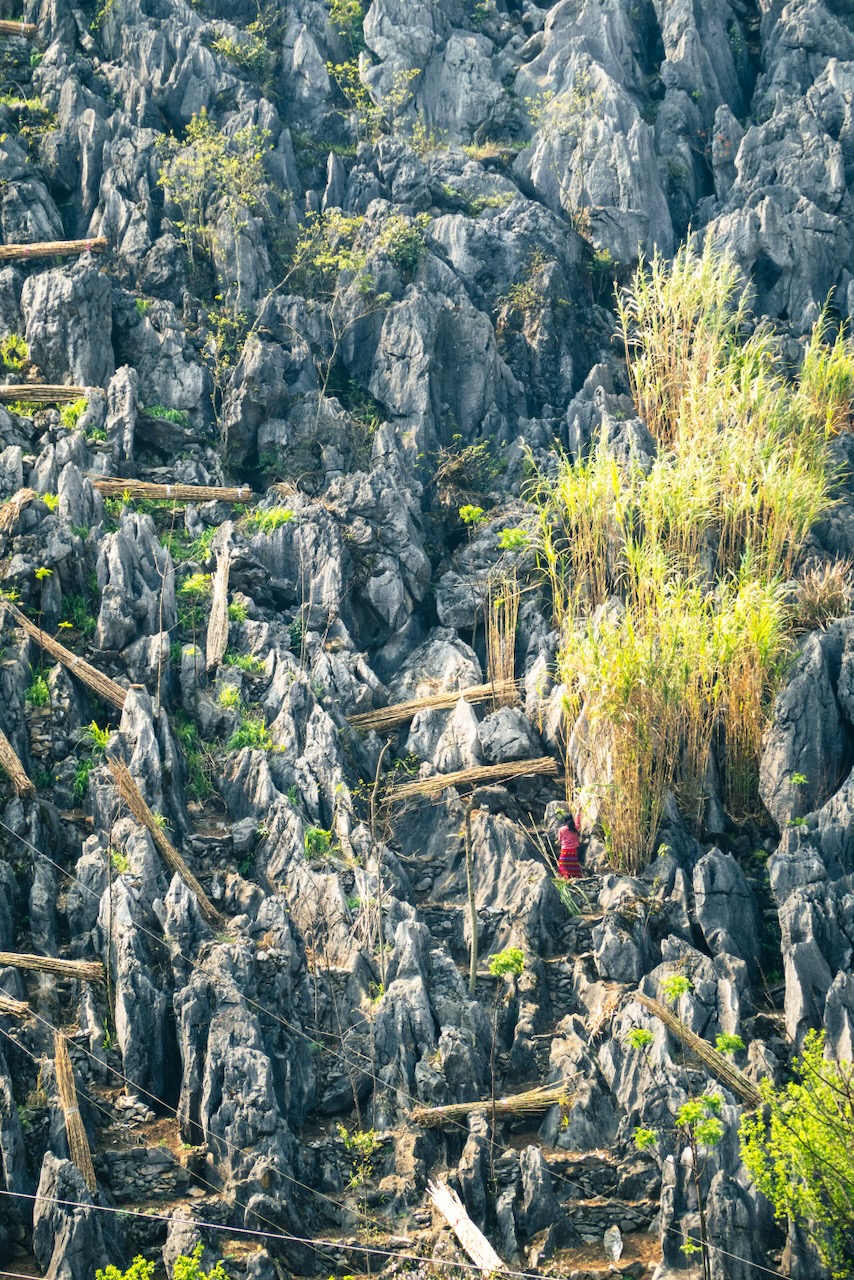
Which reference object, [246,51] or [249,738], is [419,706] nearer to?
[249,738]

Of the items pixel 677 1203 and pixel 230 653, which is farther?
pixel 230 653

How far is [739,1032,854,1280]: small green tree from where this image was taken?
51.1 ft

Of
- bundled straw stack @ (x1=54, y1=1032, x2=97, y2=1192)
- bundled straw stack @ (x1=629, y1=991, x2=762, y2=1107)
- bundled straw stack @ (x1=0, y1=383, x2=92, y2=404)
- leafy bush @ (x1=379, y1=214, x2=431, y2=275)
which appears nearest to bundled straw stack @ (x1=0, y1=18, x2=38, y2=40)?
leafy bush @ (x1=379, y1=214, x2=431, y2=275)

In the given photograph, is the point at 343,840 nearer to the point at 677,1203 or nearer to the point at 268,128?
the point at 677,1203

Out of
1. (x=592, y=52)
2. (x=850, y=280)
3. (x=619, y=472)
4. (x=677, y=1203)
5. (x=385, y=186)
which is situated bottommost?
(x=677, y=1203)

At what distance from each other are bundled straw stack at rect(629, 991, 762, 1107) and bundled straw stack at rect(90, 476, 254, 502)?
9934 mm

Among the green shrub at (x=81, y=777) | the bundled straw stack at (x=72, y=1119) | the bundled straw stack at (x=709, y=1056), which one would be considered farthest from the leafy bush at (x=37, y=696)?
the bundled straw stack at (x=709, y=1056)

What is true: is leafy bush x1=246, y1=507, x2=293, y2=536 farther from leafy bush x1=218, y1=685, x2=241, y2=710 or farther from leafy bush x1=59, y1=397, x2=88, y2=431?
leafy bush x1=218, y1=685, x2=241, y2=710

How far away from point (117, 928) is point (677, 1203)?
635cm

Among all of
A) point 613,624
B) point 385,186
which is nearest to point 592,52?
point 385,186

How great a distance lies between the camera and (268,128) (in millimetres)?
29250

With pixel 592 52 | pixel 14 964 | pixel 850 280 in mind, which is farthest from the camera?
pixel 592 52

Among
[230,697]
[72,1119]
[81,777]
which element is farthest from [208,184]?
[72,1119]

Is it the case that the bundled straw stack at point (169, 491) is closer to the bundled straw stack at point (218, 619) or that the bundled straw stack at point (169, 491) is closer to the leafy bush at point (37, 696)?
the bundled straw stack at point (218, 619)
